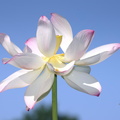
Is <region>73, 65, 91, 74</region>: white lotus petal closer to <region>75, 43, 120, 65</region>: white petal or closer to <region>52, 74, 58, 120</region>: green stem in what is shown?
<region>75, 43, 120, 65</region>: white petal

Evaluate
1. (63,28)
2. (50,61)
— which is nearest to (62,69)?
(50,61)

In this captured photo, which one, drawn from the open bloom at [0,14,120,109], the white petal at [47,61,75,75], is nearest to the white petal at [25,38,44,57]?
the open bloom at [0,14,120,109]

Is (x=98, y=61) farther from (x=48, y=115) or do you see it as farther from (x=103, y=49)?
(x=48, y=115)

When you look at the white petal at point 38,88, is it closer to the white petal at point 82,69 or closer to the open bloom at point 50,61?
the open bloom at point 50,61

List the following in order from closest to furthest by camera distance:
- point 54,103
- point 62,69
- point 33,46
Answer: point 54,103 < point 62,69 < point 33,46

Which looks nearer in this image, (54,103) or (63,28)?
(54,103)

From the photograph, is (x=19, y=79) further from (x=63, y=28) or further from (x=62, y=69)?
(x=63, y=28)

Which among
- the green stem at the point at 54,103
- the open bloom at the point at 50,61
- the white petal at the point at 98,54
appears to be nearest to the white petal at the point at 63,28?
the open bloom at the point at 50,61
